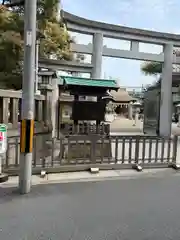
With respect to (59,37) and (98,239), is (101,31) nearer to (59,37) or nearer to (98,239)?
(59,37)

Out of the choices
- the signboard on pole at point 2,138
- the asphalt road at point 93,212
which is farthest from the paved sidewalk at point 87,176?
the signboard on pole at point 2,138

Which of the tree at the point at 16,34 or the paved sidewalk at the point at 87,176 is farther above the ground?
the tree at the point at 16,34

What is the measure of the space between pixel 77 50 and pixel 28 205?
13.5 m

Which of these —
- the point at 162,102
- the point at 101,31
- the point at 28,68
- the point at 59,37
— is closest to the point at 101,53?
the point at 101,31

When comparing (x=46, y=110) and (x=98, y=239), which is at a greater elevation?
(x=46, y=110)

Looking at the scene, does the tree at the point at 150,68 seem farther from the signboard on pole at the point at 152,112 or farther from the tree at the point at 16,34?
the tree at the point at 16,34

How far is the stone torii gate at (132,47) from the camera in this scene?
17344 millimetres

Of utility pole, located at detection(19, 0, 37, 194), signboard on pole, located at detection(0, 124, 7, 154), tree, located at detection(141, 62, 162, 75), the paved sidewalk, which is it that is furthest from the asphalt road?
tree, located at detection(141, 62, 162, 75)

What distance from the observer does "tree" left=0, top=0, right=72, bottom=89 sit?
11.5m

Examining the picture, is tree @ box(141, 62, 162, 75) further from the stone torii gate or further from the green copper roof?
the green copper roof

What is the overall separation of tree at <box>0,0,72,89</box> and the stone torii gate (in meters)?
2.80

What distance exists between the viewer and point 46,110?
35.7 ft

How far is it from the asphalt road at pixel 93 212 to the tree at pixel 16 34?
7237 millimetres

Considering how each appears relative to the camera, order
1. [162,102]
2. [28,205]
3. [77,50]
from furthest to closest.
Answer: [162,102] < [77,50] < [28,205]
